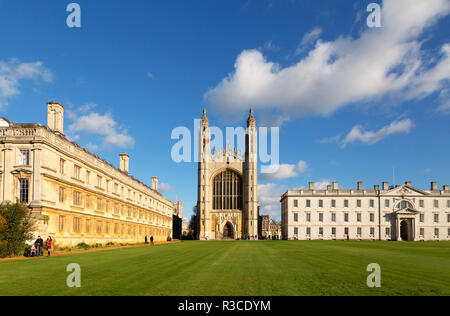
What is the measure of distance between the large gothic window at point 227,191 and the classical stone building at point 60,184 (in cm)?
3946

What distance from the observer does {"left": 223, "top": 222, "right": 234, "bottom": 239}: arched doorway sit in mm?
86250

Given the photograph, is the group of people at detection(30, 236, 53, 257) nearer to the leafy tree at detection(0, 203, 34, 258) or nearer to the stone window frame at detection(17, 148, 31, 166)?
the leafy tree at detection(0, 203, 34, 258)

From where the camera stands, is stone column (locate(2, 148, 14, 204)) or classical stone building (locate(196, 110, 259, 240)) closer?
stone column (locate(2, 148, 14, 204))

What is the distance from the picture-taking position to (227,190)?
287 ft

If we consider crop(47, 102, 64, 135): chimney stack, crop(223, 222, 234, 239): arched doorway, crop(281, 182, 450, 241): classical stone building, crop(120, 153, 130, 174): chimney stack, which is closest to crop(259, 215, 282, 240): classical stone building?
crop(223, 222, 234, 239): arched doorway

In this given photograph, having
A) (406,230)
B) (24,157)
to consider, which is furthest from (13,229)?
(406,230)

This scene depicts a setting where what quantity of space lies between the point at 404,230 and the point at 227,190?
38948 millimetres

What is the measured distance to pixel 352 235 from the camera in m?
78.3

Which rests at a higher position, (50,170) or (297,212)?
(50,170)

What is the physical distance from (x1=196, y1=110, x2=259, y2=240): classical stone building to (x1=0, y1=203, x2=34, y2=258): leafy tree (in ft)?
201

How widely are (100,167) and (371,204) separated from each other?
58696 mm

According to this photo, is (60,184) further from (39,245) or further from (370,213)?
(370,213)
